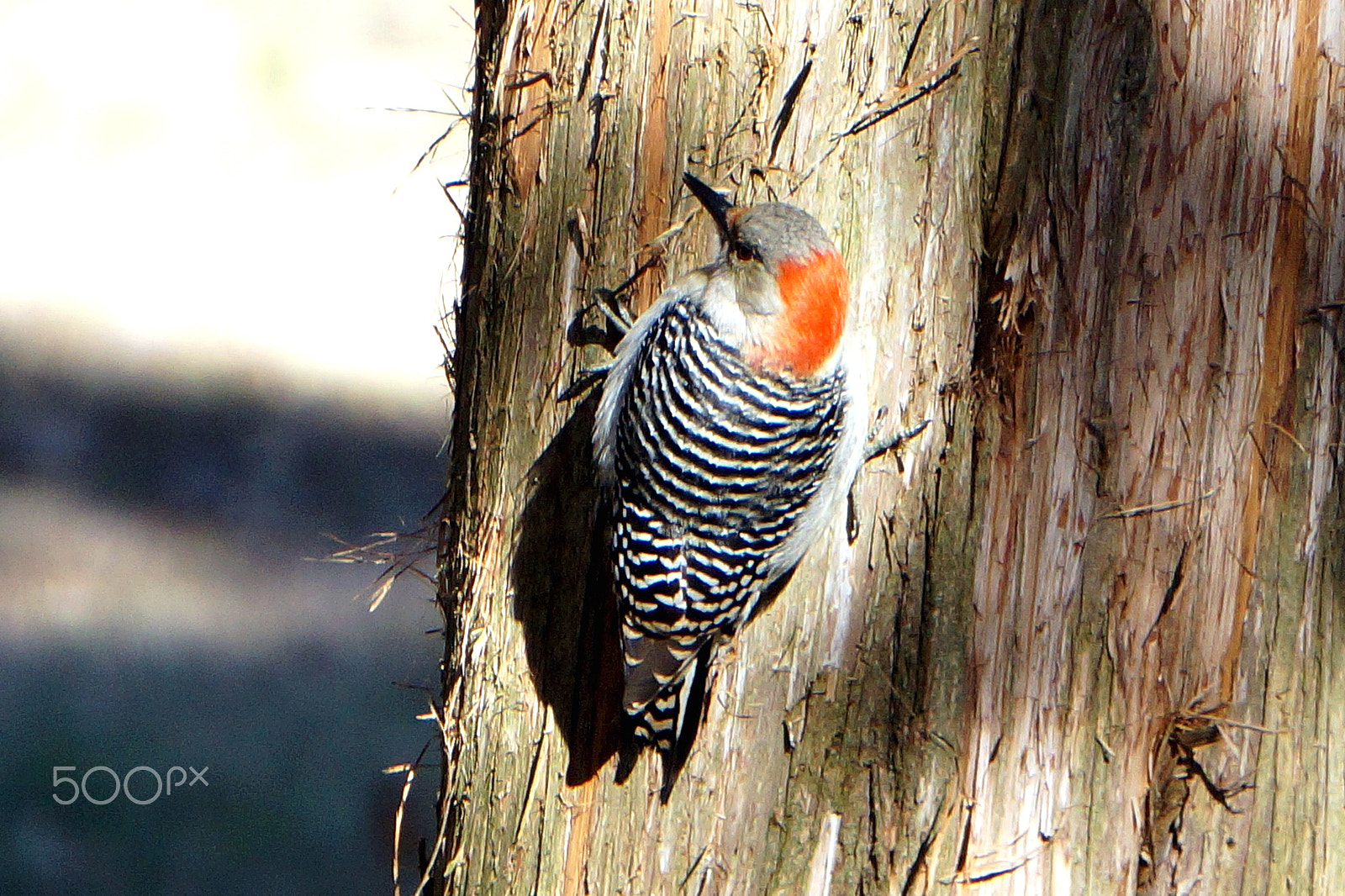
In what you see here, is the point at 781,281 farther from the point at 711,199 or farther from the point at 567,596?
the point at 567,596

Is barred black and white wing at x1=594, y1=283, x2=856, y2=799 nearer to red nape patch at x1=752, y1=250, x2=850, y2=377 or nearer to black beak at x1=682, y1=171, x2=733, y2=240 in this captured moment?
red nape patch at x1=752, y1=250, x2=850, y2=377

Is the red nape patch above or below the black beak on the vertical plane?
below

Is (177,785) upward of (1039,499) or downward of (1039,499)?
downward

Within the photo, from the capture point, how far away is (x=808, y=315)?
96.0 inches

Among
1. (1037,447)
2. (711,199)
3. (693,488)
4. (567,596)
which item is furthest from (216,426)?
(1037,447)

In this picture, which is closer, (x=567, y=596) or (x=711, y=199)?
(x=711, y=199)

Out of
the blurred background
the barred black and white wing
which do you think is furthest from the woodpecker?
the blurred background

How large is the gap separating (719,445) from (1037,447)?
2.08 feet

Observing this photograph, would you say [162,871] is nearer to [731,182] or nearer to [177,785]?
[177,785]

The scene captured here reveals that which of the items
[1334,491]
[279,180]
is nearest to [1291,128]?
[1334,491]

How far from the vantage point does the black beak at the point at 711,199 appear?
7.58 ft

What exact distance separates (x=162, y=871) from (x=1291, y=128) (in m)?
4.41

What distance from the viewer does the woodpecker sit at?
2334 millimetres

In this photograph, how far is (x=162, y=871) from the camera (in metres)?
4.47
